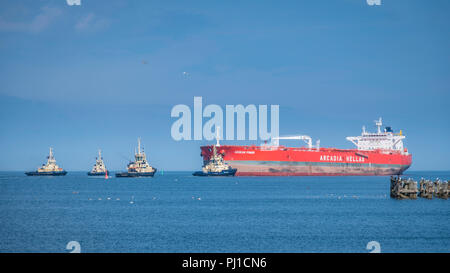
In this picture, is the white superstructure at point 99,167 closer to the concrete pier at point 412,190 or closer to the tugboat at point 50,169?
the tugboat at point 50,169

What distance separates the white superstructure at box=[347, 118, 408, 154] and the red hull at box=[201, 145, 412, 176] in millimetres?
3118

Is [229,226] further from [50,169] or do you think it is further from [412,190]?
[50,169]

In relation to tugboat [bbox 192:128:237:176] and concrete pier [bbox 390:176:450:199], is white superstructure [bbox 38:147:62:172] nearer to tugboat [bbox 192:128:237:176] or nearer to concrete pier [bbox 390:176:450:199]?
tugboat [bbox 192:128:237:176]

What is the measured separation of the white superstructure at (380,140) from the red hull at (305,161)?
3118 mm

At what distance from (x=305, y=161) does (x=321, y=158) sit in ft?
13.5

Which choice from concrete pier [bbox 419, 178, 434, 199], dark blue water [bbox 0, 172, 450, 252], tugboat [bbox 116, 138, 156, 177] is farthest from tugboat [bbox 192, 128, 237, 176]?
concrete pier [bbox 419, 178, 434, 199]

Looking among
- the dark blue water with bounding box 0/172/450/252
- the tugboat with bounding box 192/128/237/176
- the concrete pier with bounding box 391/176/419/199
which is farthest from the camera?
the tugboat with bounding box 192/128/237/176

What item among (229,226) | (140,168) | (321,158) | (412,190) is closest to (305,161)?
(321,158)

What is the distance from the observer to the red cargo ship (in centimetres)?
10238

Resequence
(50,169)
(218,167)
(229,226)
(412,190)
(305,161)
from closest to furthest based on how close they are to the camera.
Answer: (229,226) → (412,190) → (218,167) → (305,161) → (50,169)

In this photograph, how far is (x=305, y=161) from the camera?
107m

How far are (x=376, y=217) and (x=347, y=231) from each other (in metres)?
7.62

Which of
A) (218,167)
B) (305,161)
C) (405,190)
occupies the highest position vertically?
(305,161)

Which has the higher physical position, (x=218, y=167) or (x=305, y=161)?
(x=305, y=161)
